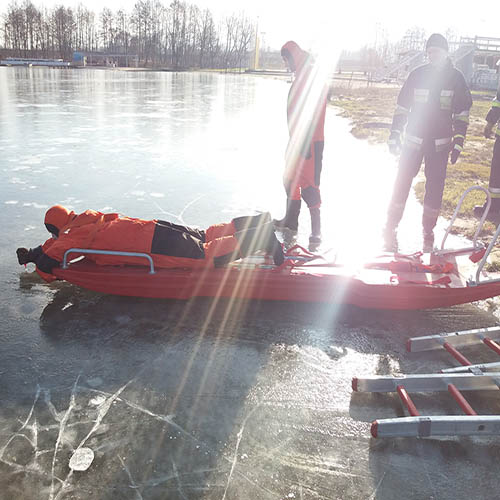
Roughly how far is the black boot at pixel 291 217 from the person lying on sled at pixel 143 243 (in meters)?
1.61

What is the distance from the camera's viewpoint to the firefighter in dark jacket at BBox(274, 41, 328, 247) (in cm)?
432

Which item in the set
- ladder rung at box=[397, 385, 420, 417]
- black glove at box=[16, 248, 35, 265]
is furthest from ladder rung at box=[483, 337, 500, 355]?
black glove at box=[16, 248, 35, 265]

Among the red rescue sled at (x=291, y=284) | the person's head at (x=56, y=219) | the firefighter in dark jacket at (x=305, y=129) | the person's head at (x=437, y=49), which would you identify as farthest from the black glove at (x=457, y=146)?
the person's head at (x=56, y=219)

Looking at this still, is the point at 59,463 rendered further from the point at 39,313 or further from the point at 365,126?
the point at 365,126

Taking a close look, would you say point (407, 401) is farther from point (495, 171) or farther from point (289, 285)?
point (495, 171)

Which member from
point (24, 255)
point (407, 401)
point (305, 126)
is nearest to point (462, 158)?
point (305, 126)

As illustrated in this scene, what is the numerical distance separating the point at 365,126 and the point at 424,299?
36.1 ft

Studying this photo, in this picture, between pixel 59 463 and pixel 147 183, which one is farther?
pixel 147 183

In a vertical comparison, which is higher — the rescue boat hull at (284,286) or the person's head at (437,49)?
the person's head at (437,49)

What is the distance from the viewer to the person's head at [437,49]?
4.21m

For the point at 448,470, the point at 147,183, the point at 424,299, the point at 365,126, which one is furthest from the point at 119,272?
the point at 365,126

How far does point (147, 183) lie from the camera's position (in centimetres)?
621

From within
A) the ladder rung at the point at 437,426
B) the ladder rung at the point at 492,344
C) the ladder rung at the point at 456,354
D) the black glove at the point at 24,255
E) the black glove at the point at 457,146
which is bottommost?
the ladder rung at the point at 437,426

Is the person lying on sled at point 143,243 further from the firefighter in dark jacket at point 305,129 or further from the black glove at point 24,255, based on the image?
the firefighter in dark jacket at point 305,129
